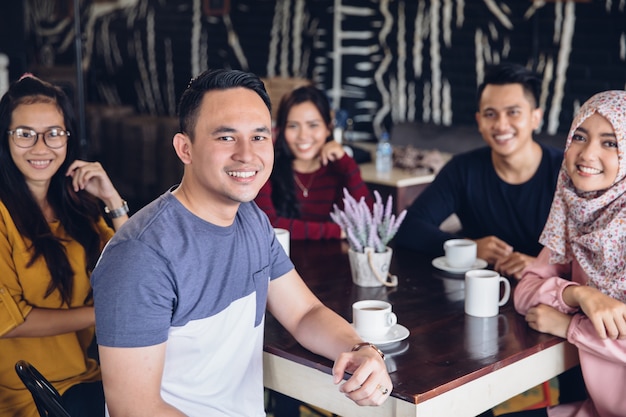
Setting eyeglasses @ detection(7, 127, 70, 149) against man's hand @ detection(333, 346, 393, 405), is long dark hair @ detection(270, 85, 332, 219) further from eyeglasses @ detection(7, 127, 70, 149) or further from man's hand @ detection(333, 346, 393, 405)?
man's hand @ detection(333, 346, 393, 405)

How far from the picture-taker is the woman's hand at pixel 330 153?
10.6 feet

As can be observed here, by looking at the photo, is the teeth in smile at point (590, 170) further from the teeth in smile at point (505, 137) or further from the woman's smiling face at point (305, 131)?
the woman's smiling face at point (305, 131)

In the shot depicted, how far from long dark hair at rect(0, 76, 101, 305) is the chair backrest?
0.41 meters

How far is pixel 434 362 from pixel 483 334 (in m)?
0.23

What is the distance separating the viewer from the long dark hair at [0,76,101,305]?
207cm

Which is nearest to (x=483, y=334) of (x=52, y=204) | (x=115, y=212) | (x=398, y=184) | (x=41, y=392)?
(x=41, y=392)

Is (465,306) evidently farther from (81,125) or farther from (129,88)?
(129,88)

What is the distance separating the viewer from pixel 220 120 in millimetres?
1618

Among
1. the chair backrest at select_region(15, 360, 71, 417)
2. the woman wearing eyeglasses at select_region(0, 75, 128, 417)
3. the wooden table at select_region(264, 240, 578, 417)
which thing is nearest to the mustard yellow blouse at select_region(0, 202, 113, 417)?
the woman wearing eyeglasses at select_region(0, 75, 128, 417)

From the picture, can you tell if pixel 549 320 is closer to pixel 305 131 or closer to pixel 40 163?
pixel 40 163

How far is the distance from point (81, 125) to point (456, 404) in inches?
153

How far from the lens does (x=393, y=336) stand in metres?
1.80

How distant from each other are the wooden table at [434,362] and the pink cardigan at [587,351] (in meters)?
0.04

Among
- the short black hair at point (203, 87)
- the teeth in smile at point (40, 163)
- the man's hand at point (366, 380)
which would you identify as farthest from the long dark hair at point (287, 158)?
the man's hand at point (366, 380)
